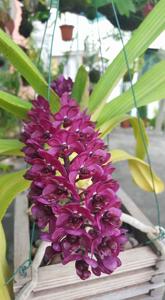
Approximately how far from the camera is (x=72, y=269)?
51 centimetres

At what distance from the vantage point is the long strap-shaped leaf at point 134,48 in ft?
1.82

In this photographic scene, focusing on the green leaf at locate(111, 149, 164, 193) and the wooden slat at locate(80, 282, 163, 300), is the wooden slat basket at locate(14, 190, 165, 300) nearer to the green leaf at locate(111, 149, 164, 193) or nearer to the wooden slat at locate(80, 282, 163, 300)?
the wooden slat at locate(80, 282, 163, 300)

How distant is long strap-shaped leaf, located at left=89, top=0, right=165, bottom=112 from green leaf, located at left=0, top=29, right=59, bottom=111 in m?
0.09

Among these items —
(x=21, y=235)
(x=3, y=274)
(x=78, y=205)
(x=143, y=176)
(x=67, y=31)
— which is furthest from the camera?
(x=67, y=31)

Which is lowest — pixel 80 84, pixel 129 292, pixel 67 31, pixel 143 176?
pixel 129 292

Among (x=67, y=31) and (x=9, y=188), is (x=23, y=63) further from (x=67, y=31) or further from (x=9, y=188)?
(x=67, y=31)

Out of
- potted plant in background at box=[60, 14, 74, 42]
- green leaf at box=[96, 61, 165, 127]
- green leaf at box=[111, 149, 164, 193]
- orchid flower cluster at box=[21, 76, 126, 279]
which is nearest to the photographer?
orchid flower cluster at box=[21, 76, 126, 279]

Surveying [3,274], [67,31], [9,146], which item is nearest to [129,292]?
[3,274]

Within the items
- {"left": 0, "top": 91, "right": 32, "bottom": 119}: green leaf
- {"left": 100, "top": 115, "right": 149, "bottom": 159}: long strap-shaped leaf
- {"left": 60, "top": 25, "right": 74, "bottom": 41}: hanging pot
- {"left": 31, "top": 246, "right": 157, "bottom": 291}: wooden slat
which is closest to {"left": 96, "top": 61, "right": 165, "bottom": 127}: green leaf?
{"left": 100, "top": 115, "right": 149, "bottom": 159}: long strap-shaped leaf

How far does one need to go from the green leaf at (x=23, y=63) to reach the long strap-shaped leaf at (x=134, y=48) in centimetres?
9

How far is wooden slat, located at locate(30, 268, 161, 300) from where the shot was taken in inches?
19.8

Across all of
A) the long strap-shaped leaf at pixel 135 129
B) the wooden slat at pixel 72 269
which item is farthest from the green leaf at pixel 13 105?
the wooden slat at pixel 72 269

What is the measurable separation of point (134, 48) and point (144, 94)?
87mm

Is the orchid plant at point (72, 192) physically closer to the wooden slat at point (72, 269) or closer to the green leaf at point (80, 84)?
the wooden slat at point (72, 269)
